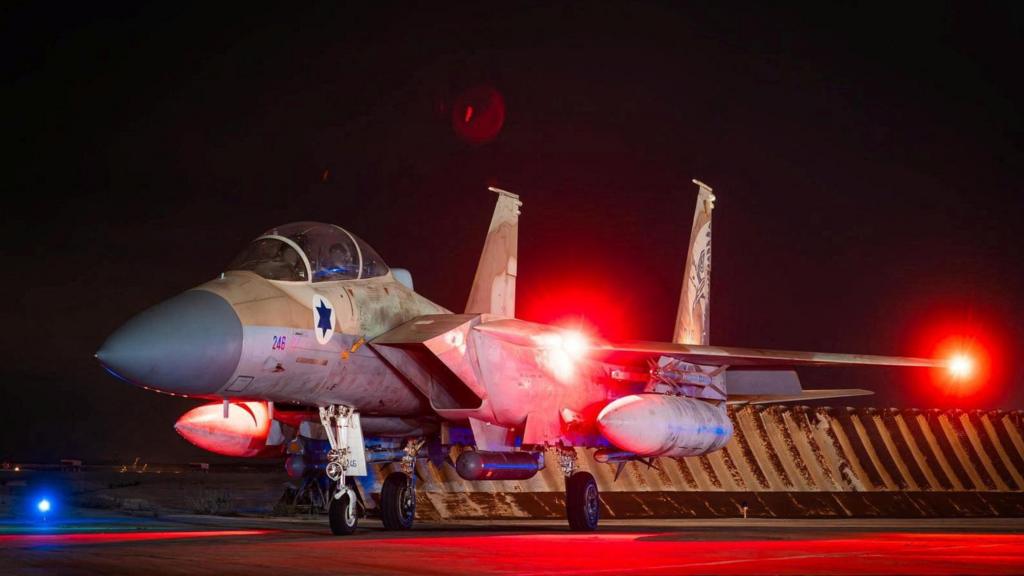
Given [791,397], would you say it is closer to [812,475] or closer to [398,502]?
[398,502]

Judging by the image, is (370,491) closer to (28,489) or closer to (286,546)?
(28,489)

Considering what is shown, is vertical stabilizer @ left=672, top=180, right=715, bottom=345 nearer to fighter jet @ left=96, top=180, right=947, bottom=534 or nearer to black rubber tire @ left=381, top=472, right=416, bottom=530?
fighter jet @ left=96, top=180, right=947, bottom=534

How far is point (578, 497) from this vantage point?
15.3 m

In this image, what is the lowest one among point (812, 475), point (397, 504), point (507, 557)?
point (507, 557)

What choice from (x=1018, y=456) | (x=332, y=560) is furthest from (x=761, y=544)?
(x=1018, y=456)

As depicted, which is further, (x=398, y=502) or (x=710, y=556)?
(x=398, y=502)

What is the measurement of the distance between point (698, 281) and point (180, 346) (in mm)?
11989

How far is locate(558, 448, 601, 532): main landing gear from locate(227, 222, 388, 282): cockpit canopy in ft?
14.9

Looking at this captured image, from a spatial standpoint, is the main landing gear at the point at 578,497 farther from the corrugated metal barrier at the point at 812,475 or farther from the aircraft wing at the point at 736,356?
the corrugated metal barrier at the point at 812,475

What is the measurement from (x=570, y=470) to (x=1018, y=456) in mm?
29338

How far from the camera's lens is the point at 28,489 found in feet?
86.5

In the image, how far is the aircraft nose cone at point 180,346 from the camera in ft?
34.0

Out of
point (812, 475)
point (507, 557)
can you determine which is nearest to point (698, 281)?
point (507, 557)

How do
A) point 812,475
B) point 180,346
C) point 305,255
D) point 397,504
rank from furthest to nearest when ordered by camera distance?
point 812,475 → point 397,504 → point 305,255 → point 180,346
